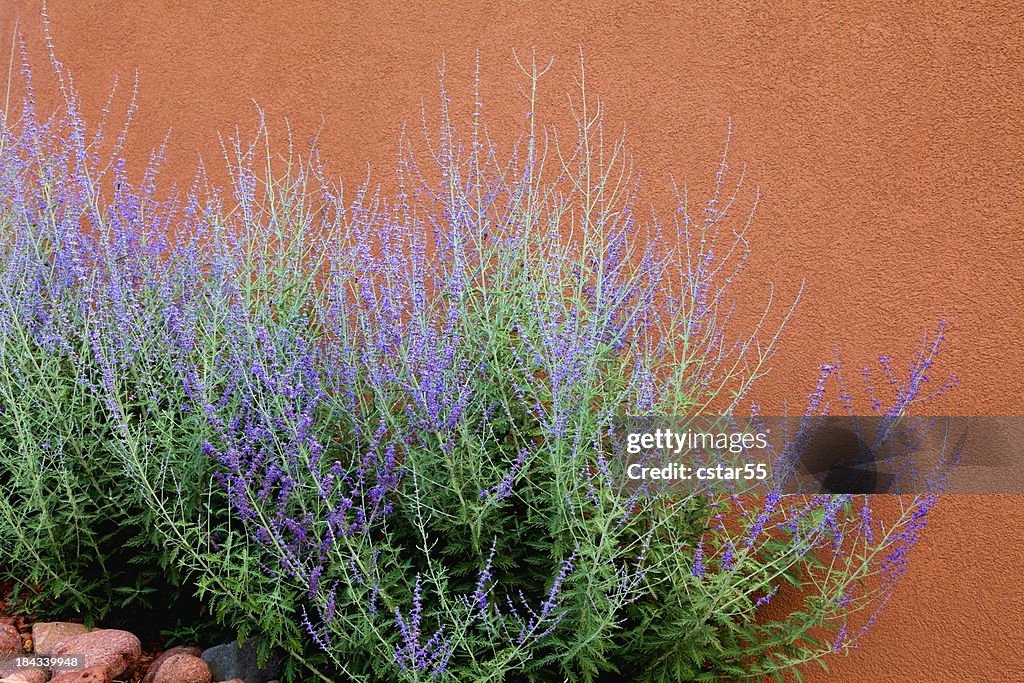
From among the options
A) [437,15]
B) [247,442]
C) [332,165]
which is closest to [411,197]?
[332,165]

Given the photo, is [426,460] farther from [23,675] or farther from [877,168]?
[877,168]

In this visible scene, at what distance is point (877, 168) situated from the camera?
4062 millimetres

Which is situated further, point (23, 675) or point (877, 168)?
point (877, 168)

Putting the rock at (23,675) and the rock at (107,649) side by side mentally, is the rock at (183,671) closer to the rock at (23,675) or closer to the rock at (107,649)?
the rock at (107,649)

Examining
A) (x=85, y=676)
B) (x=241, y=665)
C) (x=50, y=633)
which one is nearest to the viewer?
(x=85, y=676)

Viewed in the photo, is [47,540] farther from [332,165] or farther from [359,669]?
[332,165]

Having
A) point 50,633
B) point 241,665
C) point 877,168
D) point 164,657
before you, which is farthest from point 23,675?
point 877,168

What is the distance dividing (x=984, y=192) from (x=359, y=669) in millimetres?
2870

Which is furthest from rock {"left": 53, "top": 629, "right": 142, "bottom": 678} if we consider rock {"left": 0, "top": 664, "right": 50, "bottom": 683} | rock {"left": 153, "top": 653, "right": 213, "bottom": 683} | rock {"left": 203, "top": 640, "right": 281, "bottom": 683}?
rock {"left": 203, "top": 640, "right": 281, "bottom": 683}

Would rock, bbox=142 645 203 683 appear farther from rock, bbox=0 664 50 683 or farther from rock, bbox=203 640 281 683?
rock, bbox=0 664 50 683

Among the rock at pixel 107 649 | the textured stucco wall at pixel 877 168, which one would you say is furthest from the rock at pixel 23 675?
the textured stucco wall at pixel 877 168

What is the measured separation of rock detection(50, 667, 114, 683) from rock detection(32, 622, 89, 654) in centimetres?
30

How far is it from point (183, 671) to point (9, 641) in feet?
2.38

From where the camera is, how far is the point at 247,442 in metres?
3.39
